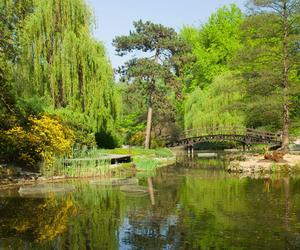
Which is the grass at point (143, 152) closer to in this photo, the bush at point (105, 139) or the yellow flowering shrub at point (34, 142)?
the bush at point (105, 139)

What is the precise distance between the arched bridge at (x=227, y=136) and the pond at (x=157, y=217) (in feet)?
66.9

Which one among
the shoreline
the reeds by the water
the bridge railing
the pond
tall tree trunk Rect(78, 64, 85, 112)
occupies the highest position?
tall tree trunk Rect(78, 64, 85, 112)

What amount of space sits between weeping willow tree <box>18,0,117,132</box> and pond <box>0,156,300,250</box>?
841 centimetres

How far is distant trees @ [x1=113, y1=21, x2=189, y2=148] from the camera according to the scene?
36125 millimetres

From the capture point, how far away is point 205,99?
43312 millimetres

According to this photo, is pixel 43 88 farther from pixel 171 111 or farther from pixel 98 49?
pixel 171 111

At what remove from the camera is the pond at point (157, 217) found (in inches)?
372

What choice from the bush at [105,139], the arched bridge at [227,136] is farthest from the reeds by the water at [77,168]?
the arched bridge at [227,136]

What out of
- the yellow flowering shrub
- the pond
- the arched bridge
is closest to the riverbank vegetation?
the yellow flowering shrub

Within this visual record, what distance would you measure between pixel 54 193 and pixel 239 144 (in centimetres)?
3315

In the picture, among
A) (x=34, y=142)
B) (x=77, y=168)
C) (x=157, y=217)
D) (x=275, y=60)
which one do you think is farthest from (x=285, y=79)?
(x=157, y=217)

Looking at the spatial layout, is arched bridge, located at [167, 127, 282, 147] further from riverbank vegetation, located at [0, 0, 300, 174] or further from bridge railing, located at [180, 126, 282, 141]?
riverbank vegetation, located at [0, 0, 300, 174]

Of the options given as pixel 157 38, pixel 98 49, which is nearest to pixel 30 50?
pixel 98 49

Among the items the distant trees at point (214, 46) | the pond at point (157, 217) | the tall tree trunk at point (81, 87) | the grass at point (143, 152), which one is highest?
the distant trees at point (214, 46)
